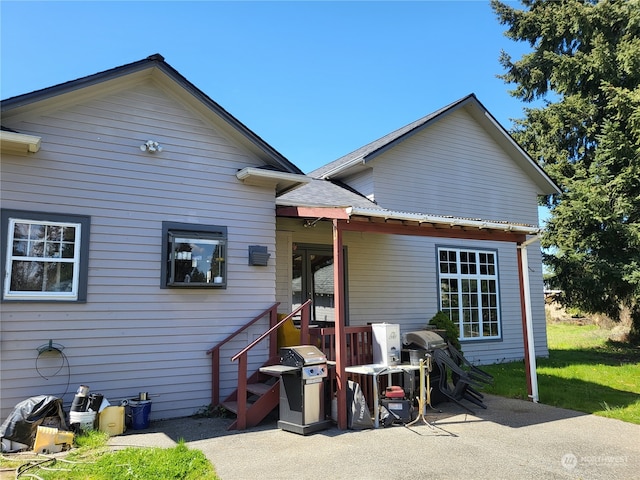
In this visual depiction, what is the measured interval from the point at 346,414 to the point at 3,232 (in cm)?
475

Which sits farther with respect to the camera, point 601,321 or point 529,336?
point 601,321

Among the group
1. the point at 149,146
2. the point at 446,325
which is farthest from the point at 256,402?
the point at 446,325

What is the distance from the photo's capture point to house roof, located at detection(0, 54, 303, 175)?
5660 mm

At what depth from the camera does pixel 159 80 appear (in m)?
6.76

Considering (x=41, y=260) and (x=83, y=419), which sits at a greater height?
(x=41, y=260)

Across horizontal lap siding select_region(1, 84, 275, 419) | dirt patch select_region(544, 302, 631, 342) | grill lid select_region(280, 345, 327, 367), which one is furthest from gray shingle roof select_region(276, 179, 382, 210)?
dirt patch select_region(544, 302, 631, 342)

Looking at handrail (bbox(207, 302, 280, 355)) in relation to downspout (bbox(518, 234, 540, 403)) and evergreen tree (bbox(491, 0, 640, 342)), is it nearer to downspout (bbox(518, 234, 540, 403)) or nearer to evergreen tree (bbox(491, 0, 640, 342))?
downspout (bbox(518, 234, 540, 403))

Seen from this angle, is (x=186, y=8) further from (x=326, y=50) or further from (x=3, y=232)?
(x=3, y=232)

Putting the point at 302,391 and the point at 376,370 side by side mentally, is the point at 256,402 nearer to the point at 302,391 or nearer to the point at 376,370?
the point at 302,391

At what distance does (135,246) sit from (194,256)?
32.3 inches

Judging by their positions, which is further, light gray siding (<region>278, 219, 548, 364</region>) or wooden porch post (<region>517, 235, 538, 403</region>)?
light gray siding (<region>278, 219, 548, 364</region>)

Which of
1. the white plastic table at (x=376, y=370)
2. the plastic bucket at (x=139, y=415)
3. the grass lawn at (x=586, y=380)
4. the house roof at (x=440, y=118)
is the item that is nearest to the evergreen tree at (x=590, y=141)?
the grass lawn at (x=586, y=380)

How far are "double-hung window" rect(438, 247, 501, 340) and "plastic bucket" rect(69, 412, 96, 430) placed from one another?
7.70 meters

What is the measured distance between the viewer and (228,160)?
7.17 m
